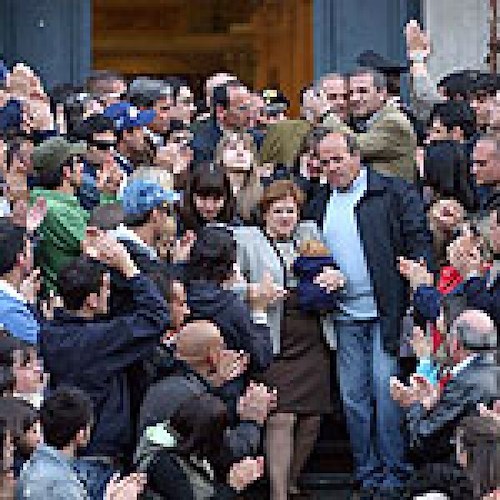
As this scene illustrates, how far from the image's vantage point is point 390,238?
13.0 meters

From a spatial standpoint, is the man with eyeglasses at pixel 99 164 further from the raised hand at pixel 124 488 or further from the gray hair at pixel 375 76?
the raised hand at pixel 124 488

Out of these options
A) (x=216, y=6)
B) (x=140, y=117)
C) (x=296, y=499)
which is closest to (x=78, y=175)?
(x=140, y=117)

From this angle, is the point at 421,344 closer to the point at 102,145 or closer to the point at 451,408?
the point at 451,408

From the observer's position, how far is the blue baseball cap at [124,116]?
1405 centimetres

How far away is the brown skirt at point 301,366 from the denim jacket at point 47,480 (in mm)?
3682

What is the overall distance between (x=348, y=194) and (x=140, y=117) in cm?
171

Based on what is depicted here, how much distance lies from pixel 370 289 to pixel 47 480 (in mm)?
4168

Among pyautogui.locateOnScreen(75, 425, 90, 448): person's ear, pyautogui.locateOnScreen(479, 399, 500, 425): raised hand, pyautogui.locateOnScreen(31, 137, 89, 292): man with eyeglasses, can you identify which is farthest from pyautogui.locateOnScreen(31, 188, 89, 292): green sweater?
pyautogui.locateOnScreen(75, 425, 90, 448): person's ear

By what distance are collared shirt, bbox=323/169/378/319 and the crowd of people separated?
1cm

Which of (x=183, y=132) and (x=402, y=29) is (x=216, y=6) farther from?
(x=183, y=132)

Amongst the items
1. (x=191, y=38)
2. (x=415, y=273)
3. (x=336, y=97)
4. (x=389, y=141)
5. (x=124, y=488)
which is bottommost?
(x=124, y=488)

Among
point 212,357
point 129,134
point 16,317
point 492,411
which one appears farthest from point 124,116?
point 492,411

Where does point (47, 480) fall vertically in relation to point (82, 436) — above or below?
below

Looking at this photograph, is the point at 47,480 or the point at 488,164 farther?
the point at 488,164
